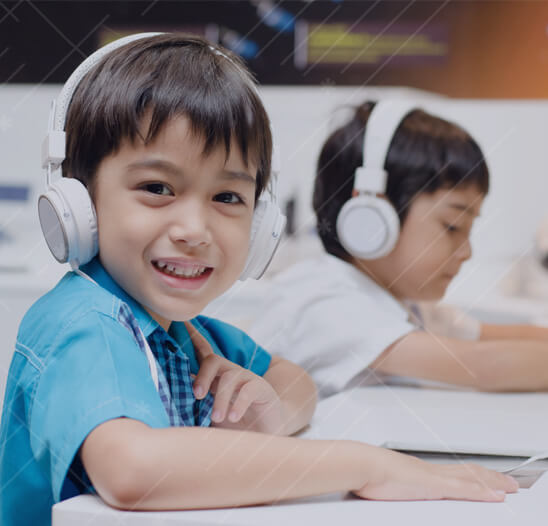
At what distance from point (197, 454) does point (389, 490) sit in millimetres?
156

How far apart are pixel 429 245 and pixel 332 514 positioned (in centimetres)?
76

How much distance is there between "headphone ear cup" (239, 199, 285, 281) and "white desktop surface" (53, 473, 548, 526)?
27 centimetres

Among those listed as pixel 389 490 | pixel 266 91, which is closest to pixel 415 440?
pixel 389 490

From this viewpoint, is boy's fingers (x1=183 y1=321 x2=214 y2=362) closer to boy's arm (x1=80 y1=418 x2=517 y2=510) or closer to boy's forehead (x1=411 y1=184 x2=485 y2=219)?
boy's arm (x1=80 y1=418 x2=517 y2=510)

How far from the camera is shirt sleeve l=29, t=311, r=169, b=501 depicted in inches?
22.2

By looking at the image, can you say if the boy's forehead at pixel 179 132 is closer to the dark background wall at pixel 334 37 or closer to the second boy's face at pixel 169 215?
the second boy's face at pixel 169 215

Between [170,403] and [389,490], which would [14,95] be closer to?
[170,403]

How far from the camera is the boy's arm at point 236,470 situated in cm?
54

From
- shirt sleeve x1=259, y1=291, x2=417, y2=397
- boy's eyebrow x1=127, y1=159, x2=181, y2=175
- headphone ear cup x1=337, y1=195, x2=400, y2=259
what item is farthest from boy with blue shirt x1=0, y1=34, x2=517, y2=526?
headphone ear cup x1=337, y1=195, x2=400, y2=259

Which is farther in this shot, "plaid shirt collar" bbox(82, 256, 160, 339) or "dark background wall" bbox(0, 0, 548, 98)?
"dark background wall" bbox(0, 0, 548, 98)

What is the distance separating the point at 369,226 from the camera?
1.18m

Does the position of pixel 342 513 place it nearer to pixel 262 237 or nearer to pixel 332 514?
pixel 332 514

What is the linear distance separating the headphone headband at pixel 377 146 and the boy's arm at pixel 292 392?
349 mm

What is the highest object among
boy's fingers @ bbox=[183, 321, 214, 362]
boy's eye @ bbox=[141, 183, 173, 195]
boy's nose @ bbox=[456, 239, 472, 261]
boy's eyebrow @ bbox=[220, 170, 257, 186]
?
boy's nose @ bbox=[456, 239, 472, 261]
